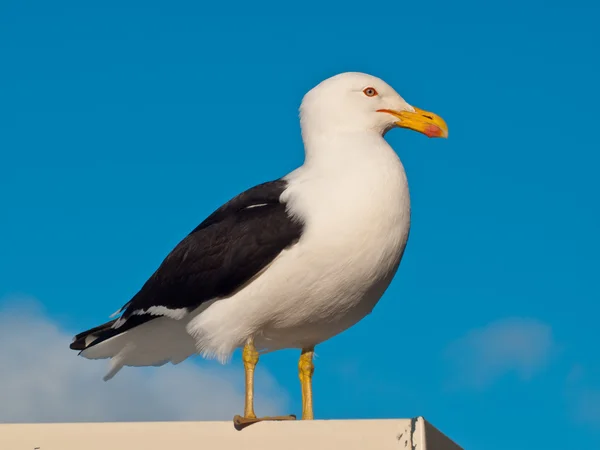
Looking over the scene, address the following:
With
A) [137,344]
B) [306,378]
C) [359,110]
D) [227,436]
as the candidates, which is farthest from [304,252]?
[137,344]

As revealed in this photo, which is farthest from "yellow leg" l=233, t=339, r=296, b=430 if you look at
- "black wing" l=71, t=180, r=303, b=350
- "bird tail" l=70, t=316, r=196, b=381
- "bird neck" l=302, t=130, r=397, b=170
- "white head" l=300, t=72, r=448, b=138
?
"white head" l=300, t=72, r=448, b=138

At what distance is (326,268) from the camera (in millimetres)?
7781

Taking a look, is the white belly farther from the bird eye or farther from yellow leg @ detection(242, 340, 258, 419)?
the bird eye

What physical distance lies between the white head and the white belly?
2.23ft

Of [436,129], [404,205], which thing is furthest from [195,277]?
[436,129]

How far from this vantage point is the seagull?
784 cm

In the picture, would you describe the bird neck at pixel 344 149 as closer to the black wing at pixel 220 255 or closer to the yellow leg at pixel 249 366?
the black wing at pixel 220 255

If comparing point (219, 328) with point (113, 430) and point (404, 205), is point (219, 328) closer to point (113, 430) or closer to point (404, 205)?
point (113, 430)

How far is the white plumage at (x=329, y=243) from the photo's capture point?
7.80m

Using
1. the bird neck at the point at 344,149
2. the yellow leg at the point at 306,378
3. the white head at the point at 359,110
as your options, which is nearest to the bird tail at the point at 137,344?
the yellow leg at the point at 306,378

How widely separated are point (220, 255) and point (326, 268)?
1026mm

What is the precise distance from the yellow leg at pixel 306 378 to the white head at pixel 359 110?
1948 mm

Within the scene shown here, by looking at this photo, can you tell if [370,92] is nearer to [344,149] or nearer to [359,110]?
[359,110]

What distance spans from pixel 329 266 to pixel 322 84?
6.52 feet
